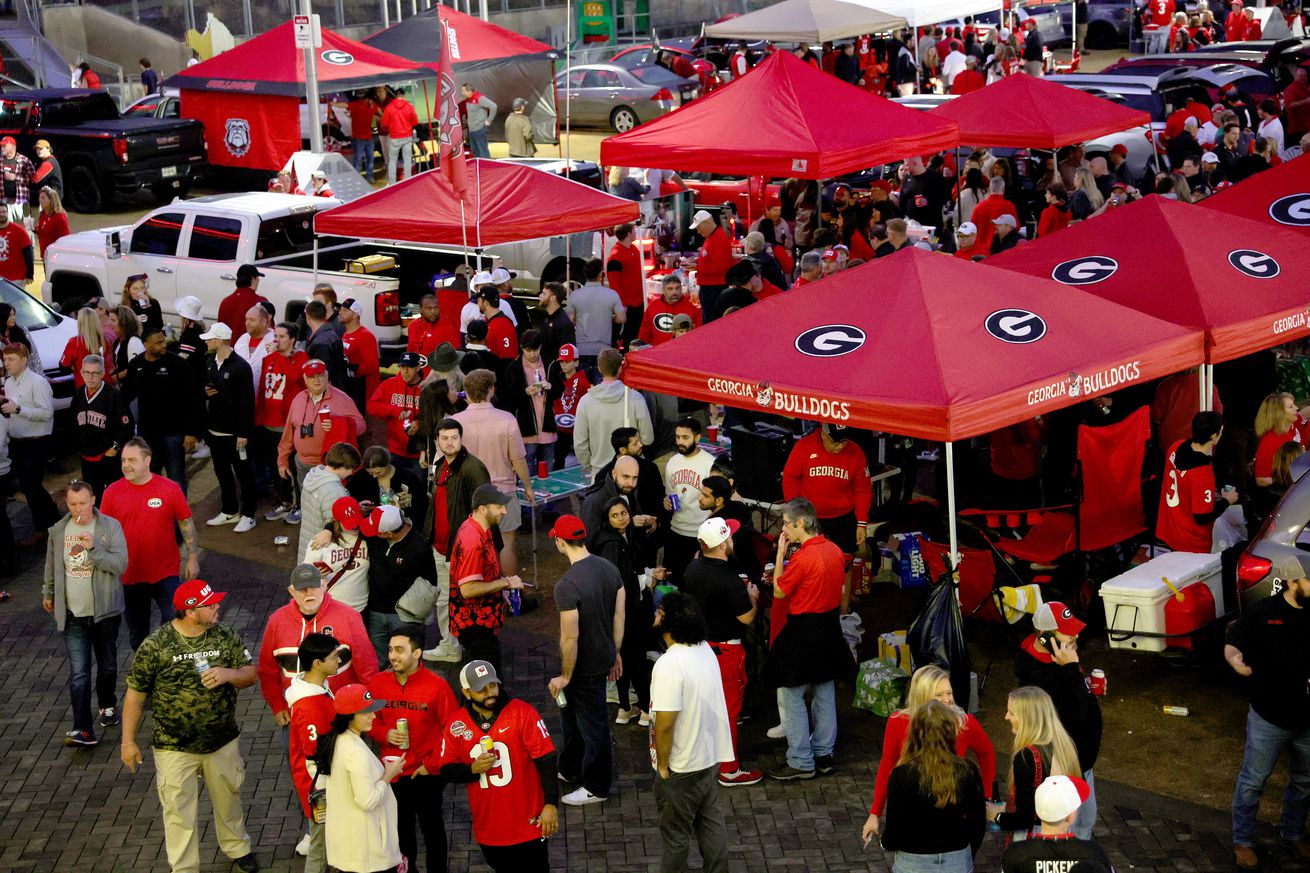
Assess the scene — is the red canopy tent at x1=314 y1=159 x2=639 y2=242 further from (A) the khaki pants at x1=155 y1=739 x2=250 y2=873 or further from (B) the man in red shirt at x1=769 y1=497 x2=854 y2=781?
(A) the khaki pants at x1=155 y1=739 x2=250 y2=873

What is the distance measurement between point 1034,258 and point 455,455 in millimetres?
4908

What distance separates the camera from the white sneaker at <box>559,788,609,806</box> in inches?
345

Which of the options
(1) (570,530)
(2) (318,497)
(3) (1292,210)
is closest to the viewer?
(1) (570,530)

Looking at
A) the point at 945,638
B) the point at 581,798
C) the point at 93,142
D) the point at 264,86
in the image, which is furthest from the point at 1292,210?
the point at 93,142

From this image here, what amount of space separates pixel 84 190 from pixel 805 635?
21.4 metres

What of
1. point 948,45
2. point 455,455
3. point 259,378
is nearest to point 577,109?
point 948,45

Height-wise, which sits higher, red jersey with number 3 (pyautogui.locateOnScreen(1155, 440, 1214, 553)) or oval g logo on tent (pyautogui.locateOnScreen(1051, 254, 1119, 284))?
oval g logo on tent (pyautogui.locateOnScreen(1051, 254, 1119, 284))

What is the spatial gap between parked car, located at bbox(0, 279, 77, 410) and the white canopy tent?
11831 millimetres

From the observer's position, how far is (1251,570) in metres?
9.25

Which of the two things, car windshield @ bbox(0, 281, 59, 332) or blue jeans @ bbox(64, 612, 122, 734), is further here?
car windshield @ bbox(0, 281, 59, 332)

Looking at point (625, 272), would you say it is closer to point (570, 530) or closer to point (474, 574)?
point (474, 574)

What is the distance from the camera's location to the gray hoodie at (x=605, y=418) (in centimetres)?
1142

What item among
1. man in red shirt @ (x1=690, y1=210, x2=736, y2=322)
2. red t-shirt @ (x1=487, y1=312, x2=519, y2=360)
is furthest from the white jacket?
man in red shirt @ (x1=690, y1=210, x2=736, y2=322)

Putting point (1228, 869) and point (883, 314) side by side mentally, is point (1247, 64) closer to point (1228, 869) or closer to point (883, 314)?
point (883, 314)
